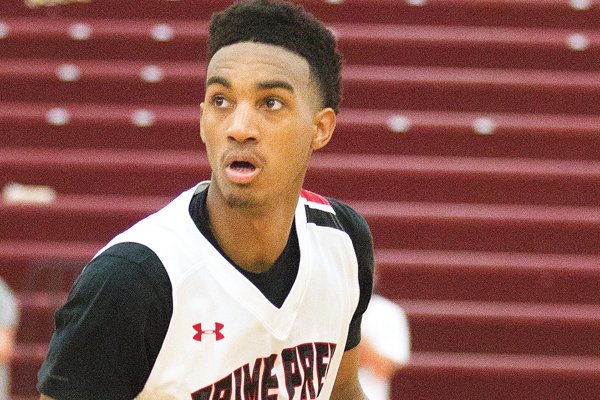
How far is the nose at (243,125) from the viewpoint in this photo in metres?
2.09

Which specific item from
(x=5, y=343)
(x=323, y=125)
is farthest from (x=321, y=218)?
(x=5, y=343)

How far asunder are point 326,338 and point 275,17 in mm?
681

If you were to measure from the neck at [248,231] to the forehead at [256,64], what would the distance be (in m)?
0.24

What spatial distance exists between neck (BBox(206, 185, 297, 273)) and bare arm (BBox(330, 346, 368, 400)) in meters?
0.45

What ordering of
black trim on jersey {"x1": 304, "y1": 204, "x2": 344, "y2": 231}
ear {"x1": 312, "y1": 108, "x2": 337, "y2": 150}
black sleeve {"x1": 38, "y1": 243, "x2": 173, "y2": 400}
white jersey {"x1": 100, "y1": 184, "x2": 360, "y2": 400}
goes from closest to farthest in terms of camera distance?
black sleeve {"x1": 38, "y1": 243, "x2": 173, "y2": 400}
white jersey {"x1": 100, "y1": 184, "x2": 360, "y2": 400}
ear {"x1": 312, "y1": 108, "x2": 337, "y2": 150}
black trim on jersey {"x1": 304, "y1": 204, "x2": 344, "y2": 231}

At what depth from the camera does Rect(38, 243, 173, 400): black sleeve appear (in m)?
1.92

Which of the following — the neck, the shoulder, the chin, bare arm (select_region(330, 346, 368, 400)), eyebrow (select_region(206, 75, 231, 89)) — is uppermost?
eyebrow (select_region(206, 75, 231, 89))

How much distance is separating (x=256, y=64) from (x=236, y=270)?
16.2 inches

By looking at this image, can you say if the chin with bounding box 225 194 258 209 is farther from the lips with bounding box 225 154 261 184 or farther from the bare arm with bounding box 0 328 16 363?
the bare arm with bounding box 0 328 16 363

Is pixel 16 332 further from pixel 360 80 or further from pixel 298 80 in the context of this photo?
pixel 298 80

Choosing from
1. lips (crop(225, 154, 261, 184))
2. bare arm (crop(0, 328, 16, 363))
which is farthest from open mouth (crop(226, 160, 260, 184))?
bare arm (crop(0, 328, 16, 363))

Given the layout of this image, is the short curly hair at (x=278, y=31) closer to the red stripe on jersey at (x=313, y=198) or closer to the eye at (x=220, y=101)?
the eye at (x=220, y=101)

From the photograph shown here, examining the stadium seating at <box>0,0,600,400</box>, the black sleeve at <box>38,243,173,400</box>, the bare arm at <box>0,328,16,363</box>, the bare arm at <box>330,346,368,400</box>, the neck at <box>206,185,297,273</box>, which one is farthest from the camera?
the stadium seating at <box>0,0,600,400</box>

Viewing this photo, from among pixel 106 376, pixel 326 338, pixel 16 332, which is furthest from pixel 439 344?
pixel 106 376
